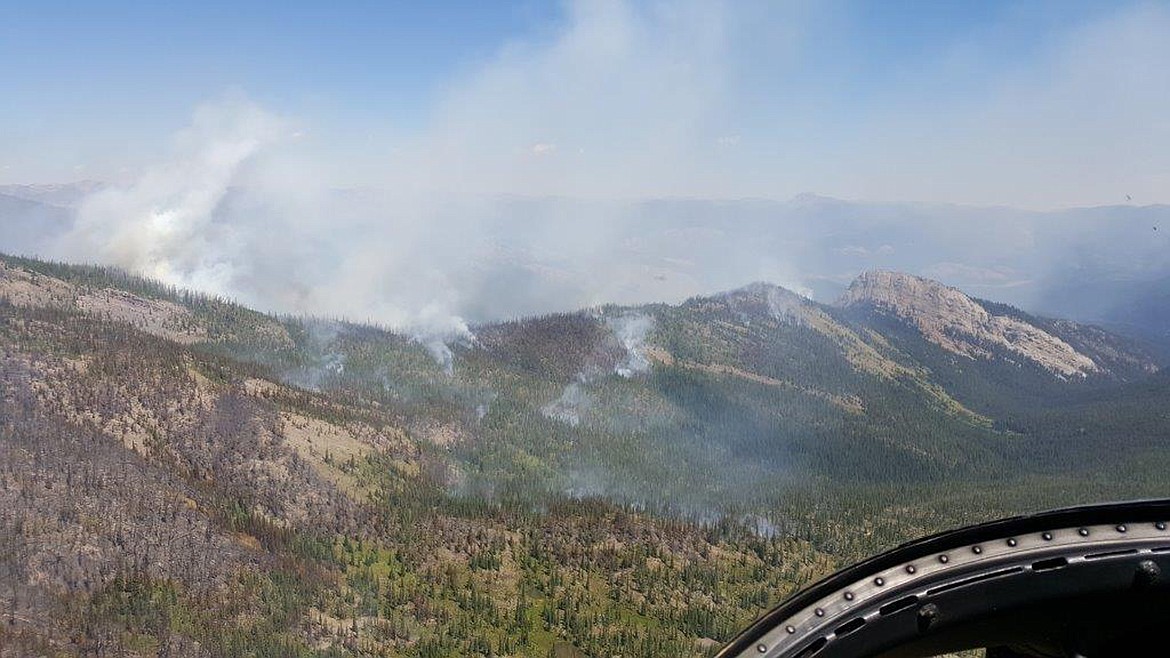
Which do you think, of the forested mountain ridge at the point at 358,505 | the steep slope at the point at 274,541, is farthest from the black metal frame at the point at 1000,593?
the forested mountain ridge at the point at 358,505

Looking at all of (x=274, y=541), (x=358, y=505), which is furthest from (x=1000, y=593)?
(x=358, y=505)

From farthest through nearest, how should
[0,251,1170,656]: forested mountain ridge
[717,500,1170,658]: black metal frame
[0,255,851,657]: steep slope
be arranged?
[0,251,1170,656]: forested mountain ridge < [0,255,851,657]: steep slope < [717,500,1170,658]: black metal frame

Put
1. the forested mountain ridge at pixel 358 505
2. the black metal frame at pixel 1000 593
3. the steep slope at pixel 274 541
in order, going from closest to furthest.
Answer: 1. the black metal frame at pixel 1000 593
2. the steep slope at pixel 274 541
3. the forested mountain ridge at pixel 358 505

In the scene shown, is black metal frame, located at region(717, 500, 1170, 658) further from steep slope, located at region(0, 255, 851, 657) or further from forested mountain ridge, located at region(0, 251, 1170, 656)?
forested mountain ridge, located at region(0, 251, 1170, 656)

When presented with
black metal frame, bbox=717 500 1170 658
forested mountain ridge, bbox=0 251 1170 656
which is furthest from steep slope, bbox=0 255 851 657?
black metal frame, bbox=717 500 1170 658

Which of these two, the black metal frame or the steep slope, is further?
the steep slope

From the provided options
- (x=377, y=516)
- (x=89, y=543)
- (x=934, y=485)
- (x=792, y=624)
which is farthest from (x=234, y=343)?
(x=792, y=624)

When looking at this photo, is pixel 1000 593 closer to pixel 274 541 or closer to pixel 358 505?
pixel 274 541

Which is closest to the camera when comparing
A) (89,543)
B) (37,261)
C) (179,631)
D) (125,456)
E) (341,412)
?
(179,631)

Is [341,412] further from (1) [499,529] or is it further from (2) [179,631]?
(2) [179,631]

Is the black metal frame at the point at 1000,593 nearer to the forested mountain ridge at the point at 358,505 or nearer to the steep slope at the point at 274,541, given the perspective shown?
the steep slope at the point at 274,541

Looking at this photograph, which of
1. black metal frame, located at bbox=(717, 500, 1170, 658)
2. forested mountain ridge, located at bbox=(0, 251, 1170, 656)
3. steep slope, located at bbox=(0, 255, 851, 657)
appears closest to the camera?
black metal frame, located at bbox=(717, 500, 1170, 658)
